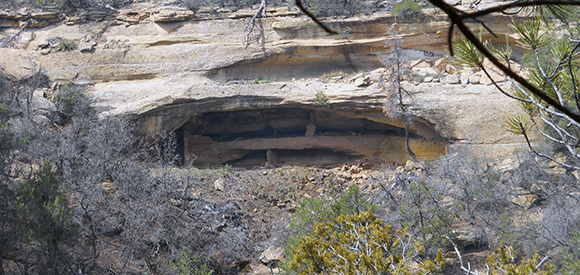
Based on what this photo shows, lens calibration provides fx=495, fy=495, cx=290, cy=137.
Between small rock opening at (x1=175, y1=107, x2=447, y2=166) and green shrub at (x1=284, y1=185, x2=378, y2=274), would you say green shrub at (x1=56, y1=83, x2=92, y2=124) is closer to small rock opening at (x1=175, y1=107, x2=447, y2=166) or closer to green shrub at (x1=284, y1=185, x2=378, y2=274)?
small rock opening at (x1=175, y1=107, x2=447, y2=166)

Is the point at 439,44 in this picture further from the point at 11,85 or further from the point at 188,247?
the point at 11,85

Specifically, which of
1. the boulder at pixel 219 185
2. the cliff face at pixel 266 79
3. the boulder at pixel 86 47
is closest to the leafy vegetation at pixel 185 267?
the boulder at pixel 219 185

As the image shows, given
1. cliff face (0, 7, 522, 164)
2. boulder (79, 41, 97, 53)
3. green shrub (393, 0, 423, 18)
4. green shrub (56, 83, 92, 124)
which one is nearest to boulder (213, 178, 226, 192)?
cliff face (0, 7, 522, 164)

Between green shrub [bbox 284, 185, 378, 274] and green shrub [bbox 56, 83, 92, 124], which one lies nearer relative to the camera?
green shrub [bbox 284, 185, 378, 274]

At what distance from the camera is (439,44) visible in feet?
48.6

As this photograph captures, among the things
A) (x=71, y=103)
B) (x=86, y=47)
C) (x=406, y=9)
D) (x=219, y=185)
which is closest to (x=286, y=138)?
(x=219, y=185)

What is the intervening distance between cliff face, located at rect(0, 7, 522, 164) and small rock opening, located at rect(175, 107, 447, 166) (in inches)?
1.4

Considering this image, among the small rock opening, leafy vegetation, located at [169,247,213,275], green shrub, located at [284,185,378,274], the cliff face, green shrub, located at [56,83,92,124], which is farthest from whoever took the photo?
the small rock opening

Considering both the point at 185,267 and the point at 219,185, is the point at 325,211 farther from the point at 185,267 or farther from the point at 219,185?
the point at 219,185

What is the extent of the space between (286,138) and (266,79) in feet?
6.39

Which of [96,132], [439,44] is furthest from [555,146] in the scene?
[96,132]

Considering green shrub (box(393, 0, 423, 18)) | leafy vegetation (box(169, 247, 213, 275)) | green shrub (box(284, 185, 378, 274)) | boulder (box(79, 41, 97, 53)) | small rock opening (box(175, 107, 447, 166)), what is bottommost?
small rock opening (box(175, 107, 447, 166))

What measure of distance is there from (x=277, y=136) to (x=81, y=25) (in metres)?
7.31

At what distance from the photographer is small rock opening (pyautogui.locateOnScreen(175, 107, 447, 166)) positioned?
15.4 metres
